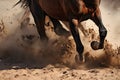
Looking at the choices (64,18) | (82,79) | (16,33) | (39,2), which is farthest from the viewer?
(16,33)

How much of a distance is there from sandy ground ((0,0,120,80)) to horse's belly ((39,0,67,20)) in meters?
0.60

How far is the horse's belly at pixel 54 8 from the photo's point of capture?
7645 millimetres

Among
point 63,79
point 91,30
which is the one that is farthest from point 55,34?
point 63,79

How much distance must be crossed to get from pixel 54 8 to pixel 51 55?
0.95 meters

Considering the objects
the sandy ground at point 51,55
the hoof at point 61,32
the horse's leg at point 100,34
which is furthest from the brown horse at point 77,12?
the hoof at point 61,32

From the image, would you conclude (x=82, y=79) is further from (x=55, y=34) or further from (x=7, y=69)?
(x=55, y=34)

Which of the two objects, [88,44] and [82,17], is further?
[88,44]

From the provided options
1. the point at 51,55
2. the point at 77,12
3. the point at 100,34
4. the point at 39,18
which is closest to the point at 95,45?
the point at 100,34

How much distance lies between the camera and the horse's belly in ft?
25.1

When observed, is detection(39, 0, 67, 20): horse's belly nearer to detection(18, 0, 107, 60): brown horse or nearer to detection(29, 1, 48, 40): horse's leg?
detection(18, 0, 107, 60): brown horse

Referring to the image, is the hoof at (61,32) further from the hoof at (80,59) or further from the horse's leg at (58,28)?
the hoof at (80,59)

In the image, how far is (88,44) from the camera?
7953 millimetres

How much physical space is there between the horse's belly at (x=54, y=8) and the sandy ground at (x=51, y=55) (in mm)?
599

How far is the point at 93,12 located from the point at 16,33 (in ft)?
9.32
